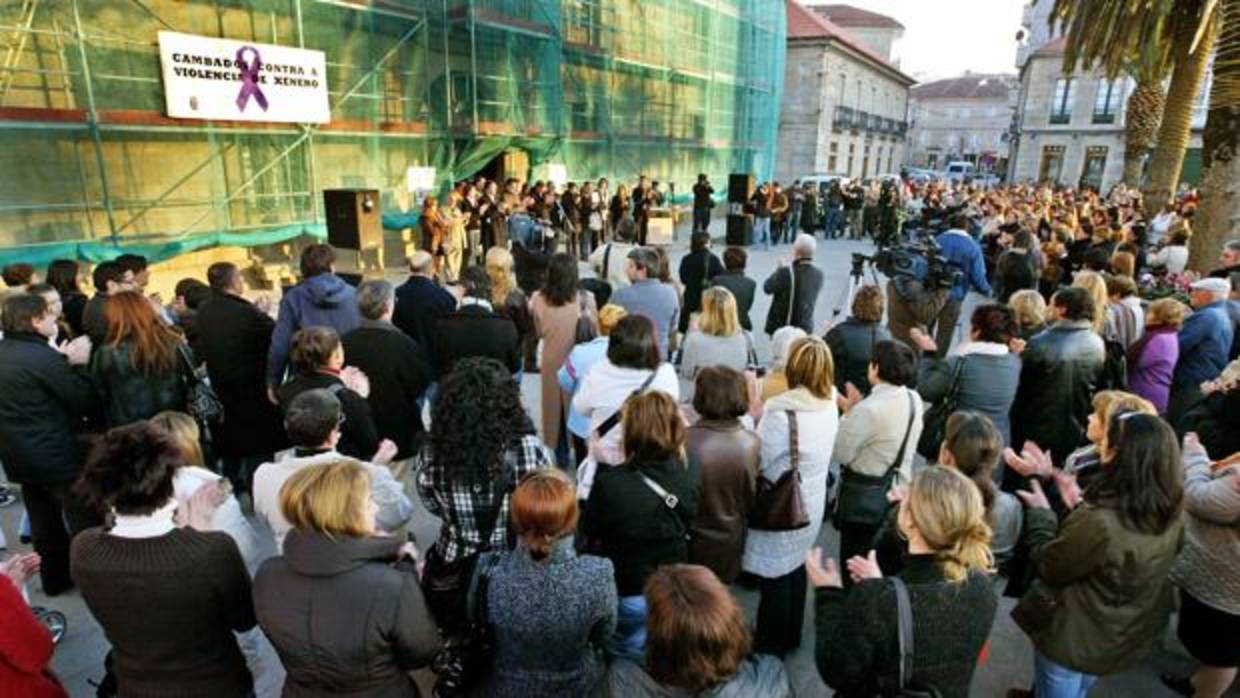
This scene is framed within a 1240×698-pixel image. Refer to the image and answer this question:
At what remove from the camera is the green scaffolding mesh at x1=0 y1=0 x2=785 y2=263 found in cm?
788

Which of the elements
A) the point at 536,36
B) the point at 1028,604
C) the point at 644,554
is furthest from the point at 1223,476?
the point at 536,36

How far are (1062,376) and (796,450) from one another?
1992 mm

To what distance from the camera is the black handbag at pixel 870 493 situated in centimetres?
293

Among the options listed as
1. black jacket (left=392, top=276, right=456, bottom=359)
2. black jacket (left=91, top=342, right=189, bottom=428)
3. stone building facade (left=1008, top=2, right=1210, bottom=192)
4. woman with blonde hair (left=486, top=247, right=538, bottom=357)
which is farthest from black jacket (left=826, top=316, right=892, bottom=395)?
stone building facade (left=1008, top=2, right=1210, bottom=192)

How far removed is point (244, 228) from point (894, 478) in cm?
1009

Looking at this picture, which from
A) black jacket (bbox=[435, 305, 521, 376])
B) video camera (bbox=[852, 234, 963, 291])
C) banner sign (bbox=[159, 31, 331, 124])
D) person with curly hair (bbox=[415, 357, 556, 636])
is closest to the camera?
person with curly hair (bbox=[415, 357, 556, 636])

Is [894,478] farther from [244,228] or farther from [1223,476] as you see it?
[244,228]

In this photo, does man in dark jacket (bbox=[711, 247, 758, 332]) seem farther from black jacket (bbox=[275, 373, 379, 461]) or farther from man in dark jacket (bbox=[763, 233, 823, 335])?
black jacket (bbox=[275, 373, 379, 461])

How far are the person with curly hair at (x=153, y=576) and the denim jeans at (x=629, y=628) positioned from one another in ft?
3.68

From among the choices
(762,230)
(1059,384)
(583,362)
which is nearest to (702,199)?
(762,230)

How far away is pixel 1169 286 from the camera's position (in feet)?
22.2

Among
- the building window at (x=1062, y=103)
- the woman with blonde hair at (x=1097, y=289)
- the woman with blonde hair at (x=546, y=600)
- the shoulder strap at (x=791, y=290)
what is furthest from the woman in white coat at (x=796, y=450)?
the building window at (x=1062, y=103)

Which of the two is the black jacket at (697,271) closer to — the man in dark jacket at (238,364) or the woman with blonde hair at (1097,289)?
the woman with blonde hair at (1097,289)

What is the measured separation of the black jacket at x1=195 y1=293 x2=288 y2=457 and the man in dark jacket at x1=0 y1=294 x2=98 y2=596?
0.62m
